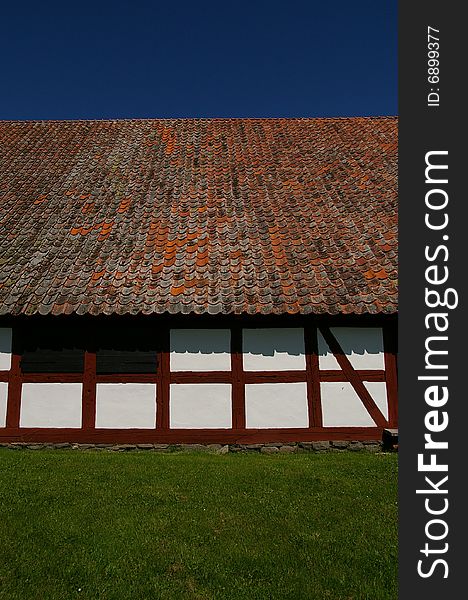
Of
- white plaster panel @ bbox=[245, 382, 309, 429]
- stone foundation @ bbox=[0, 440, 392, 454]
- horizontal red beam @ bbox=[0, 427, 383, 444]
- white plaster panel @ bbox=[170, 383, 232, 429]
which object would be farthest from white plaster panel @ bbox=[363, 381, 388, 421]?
white plaster panel @ bbox=[170, 383, 232, 429]

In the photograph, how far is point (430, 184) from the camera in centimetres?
386

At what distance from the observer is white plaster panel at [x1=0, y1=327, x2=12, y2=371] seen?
26.3 ft

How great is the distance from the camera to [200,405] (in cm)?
782

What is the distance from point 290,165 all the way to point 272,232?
3.10 meters

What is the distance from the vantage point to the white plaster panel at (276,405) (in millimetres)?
7781

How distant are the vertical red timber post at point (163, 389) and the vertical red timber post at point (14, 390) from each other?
92.7 inches

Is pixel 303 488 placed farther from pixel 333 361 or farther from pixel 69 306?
pixel 69 306

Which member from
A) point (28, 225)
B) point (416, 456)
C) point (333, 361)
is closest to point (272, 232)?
point (333, 361)

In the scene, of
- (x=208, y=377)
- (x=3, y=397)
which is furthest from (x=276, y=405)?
(x=3, y=397)

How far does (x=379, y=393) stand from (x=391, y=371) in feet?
1.37

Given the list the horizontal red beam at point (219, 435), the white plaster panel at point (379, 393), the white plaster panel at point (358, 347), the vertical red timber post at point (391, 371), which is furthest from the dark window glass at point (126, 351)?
the vertical red timber post at point (391, 371)

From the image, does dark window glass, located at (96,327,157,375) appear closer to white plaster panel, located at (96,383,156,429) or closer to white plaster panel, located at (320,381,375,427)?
white plaster panel, located at (96,383,156,429)

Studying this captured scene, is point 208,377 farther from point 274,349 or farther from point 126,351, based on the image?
point 126,351

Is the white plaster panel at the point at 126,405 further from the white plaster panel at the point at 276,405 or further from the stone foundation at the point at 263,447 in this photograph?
the white plaster panel at the point at 276,405
